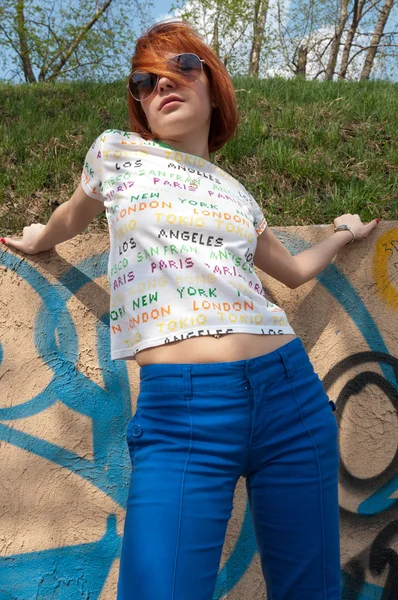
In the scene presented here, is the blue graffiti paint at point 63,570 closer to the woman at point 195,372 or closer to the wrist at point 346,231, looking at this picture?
the woman at point 195,372

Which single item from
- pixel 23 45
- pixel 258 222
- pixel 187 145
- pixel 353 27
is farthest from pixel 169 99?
pixel 353 27

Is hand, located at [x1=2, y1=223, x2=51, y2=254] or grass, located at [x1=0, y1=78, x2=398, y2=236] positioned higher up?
grass, located at [x1=0, y1=78, x2=398, y2=236]

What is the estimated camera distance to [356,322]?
2348 mm

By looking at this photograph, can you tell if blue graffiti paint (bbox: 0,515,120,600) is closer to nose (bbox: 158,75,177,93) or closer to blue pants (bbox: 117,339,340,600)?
blue pants (bbox: 117,339,340,600)

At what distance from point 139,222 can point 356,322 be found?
1.17m

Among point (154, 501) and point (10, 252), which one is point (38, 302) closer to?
point (10, 252)

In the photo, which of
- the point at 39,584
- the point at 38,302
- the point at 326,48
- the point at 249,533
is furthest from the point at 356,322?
the point at 326,48

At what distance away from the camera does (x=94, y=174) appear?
1.69 m

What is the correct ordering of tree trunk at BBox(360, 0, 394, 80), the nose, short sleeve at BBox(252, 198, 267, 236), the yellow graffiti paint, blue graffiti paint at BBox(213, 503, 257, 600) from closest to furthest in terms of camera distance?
the nose < short sleeve at BBox(252, 198, 267, 236) < blue graffiti paint at BBox(213, 503, 257, 600) < the yellow graffiti paint < tree trunk at BBox(360, 0, 394, 80)

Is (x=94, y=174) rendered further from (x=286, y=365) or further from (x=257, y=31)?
(x=257, y=31)

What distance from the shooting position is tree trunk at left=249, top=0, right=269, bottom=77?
45.3 ft

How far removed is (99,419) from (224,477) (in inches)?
36.6

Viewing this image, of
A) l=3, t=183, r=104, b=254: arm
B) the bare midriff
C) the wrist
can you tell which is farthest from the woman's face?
the wrist

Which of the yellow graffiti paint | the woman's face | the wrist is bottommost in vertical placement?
the yellow graffiti paint
